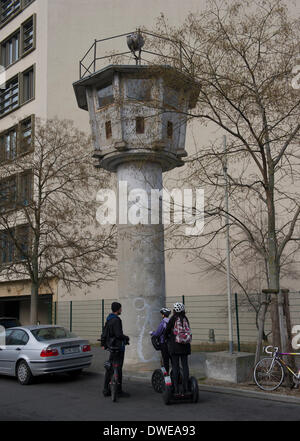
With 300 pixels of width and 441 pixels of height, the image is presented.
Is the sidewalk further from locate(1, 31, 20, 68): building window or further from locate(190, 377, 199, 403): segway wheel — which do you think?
locate(1, 31, 20, 68): building window

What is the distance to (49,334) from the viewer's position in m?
12.6

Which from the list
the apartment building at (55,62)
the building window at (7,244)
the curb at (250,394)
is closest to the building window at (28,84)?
the apartment building at (55,62)

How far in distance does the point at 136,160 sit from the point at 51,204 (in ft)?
16.1

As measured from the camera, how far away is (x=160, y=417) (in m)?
7.88

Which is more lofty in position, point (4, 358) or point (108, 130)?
point (108, 130)

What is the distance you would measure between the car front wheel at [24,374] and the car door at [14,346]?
0.23m

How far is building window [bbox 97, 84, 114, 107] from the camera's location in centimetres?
1451

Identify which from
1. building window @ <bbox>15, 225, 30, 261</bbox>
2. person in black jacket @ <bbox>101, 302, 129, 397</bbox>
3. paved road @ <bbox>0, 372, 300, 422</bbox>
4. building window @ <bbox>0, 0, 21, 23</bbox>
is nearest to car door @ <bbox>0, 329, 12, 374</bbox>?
paved road @ <bbox>0, 372, 300, 422</bbox>

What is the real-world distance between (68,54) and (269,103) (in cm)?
2183

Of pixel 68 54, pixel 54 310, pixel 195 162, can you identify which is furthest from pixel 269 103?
pixel 68 54

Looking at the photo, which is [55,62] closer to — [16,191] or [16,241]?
[16,191]

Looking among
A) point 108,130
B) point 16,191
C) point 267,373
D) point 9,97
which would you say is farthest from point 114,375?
point 9,97

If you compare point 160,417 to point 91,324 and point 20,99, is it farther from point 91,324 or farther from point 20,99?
point 20,99

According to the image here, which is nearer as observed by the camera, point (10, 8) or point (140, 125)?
point (140, 125)
